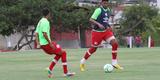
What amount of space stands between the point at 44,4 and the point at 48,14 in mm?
38270

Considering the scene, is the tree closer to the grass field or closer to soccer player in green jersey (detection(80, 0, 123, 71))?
the grass field

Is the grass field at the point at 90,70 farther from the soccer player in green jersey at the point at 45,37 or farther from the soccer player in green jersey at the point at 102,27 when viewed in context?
the soccer player in green jersey at the point at 102,27

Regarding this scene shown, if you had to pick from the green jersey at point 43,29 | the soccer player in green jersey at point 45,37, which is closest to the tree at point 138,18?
the soccer player in green jersey at point 45,37

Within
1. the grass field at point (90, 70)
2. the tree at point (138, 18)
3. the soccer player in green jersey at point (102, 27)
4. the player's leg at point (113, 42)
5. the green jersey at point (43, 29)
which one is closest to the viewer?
the green jersey at point (43, 29)

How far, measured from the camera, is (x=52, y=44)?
14.9 m

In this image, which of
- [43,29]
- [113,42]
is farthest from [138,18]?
[43,29]

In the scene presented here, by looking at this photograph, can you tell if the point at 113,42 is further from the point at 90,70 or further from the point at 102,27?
the point at 90,70

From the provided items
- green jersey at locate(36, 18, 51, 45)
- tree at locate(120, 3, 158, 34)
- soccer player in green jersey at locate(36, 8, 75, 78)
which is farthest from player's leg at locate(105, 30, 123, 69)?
tree at locate(120, 3, 158, 34)

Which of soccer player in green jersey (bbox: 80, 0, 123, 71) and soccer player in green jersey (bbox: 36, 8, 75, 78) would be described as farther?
soccer player in green jersey (bbox: 80, 0, 123, 71)

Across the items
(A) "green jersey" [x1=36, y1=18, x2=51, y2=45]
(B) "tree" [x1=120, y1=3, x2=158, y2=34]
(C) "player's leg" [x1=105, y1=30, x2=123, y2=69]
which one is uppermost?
(A) "green jersey" [x1=36, y1=18, x2=51, y2=45]

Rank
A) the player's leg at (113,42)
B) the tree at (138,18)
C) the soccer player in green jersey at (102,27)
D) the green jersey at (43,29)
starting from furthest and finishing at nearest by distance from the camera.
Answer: the tree at (138,18) → the player's leg at (113,42) → the soccer player in green jersey at (102,27) → the green jersey at (43,29)

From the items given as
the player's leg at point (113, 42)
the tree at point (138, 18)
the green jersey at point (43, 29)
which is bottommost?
the tree at point (138, 18)

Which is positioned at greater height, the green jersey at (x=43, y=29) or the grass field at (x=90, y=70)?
the green jersey at (x=43, y=29)

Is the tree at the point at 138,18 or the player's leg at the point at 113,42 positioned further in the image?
the tree at the point at 138,18
